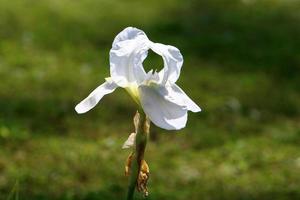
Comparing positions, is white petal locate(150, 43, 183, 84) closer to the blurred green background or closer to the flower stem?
the flower stem

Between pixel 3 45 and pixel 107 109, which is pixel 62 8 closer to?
pixel 3 45

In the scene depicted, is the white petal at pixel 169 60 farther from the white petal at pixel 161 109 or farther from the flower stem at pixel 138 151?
the flower stem at pixel 138 151

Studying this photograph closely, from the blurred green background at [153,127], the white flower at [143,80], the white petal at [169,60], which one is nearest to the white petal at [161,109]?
the white flower at [143,80]

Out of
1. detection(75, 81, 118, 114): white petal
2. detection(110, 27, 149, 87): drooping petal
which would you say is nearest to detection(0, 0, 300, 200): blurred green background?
detection(75, 81, 118, 114): white petal

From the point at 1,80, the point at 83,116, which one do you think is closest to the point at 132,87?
the point at 83,116

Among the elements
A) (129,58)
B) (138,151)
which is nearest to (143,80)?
(129,58)
